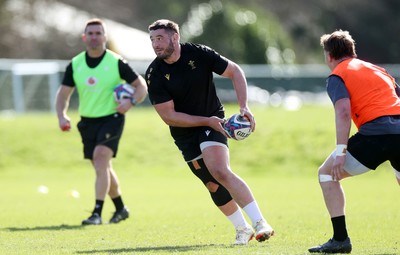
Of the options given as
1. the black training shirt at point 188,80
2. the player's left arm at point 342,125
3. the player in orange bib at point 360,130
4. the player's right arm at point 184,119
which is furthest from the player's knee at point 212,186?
the player's left arm at point 342,125

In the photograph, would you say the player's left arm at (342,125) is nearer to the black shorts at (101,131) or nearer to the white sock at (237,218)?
the white sock at (237,218)

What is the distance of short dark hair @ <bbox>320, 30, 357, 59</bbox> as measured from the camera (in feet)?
29.1

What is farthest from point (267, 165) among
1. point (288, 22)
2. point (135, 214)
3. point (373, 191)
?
point (288, 22)

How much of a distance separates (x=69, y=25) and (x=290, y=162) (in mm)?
26894

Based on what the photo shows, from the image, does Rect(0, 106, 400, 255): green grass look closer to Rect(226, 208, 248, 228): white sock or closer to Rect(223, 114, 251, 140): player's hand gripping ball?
Rect(226, 208, 248, 228): white sock

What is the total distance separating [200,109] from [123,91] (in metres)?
2.90

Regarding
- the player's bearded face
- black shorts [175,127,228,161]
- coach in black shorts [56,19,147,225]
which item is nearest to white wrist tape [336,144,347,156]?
black shorts [175,127,228,161]

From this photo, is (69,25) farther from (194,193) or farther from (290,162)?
(194,193)

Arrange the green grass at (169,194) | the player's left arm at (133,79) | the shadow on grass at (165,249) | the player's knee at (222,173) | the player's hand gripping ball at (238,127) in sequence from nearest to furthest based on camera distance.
A: 1. the shadow on grass at (165,249)
2. the player's hand gripping ball at (238,127)
3. the player's knee at (222,173)
4. the green grass at (169,194)
5. the player's left arm at (133,79)

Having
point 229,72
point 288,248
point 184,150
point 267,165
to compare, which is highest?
point 229,72

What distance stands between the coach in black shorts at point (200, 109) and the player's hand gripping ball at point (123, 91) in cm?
262

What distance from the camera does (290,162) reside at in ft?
77.3

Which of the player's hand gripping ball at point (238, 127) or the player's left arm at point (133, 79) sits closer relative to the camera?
the player's hand gripping ball at point (238, 127)

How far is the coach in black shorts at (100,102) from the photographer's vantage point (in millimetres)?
12562
